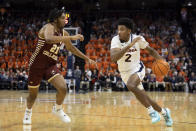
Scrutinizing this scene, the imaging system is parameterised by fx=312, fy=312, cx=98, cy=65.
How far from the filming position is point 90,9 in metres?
24.7

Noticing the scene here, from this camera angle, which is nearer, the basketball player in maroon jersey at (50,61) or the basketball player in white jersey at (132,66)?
the basketball player in white jersey at (132,66)

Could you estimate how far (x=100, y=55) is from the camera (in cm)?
1941

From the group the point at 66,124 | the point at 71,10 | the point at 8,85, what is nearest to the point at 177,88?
the point at 8,85

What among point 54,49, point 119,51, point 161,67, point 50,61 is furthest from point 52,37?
point 161,67

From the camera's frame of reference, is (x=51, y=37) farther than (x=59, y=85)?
No

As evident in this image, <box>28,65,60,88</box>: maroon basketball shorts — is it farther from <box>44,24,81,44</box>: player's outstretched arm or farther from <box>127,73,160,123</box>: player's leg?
<box>127,73,160,123</box>: player's leg

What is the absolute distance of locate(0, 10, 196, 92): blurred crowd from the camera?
17.2 metres

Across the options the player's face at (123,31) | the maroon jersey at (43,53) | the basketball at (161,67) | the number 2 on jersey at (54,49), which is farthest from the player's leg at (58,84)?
the basketball at (161,67)

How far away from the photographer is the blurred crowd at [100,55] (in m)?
17.2

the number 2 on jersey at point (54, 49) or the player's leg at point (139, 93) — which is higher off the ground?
the number 2 on jersey at point (54, 49)

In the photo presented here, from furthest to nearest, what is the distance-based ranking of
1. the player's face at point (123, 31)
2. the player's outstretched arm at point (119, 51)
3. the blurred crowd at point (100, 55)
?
the blurred crowd at point (100, 55) → the player's face at point (123, 31) → the player's outstretched arm at point (119, 51)

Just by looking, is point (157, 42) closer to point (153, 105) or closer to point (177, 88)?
point (177, 88)

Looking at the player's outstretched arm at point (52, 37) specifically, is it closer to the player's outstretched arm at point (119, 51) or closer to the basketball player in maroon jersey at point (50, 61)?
the basketball player in maroon jersey at point (50, 61)

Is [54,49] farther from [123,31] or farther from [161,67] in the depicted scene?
[161,67]
